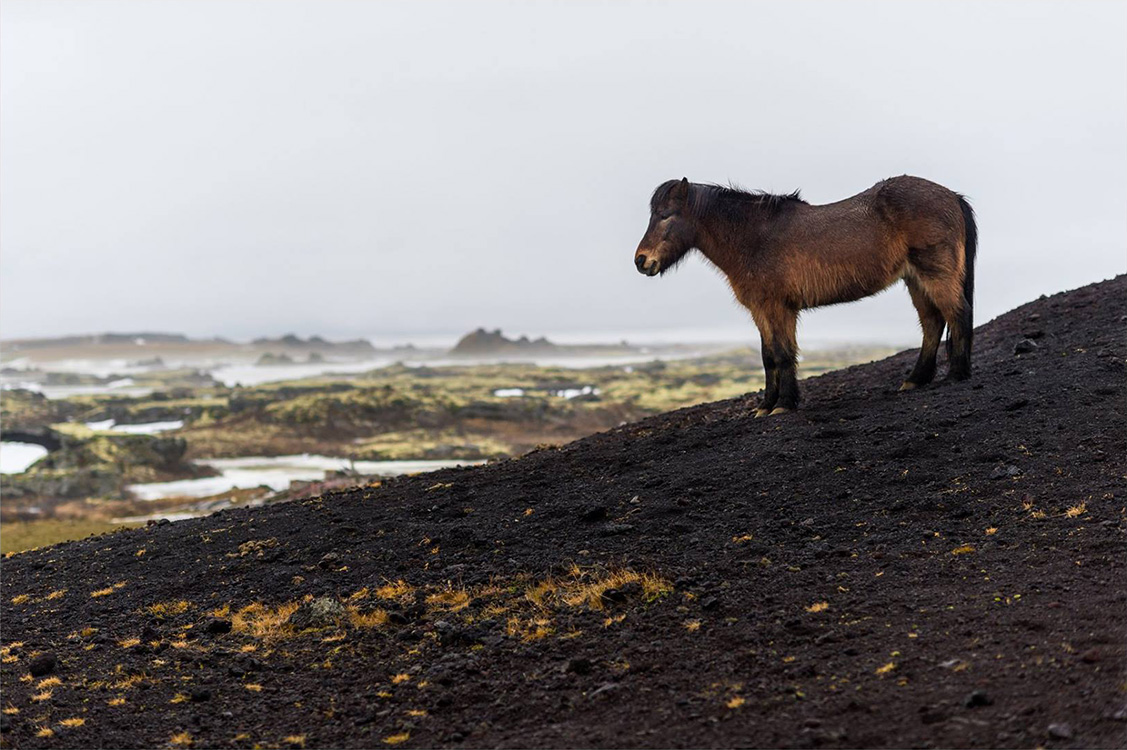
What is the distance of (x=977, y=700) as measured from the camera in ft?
18.8

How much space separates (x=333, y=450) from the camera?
6556cm

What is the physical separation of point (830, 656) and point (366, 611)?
557cm

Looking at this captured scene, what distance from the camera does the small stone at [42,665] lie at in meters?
9.59

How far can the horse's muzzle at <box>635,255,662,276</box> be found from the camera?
1512cm

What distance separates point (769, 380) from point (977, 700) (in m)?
10.2

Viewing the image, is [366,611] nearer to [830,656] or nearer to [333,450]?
[830,656]

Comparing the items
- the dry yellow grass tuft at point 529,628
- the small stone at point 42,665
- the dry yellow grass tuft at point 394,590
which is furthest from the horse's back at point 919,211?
the small stone at point 42,665

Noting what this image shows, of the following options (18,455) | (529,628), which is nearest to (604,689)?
(529,628)

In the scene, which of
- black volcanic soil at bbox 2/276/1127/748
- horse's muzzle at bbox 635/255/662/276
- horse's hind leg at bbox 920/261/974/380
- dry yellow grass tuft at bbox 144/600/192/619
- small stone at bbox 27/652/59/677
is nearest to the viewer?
black volcanic soil at bbox 2/276/1127/748

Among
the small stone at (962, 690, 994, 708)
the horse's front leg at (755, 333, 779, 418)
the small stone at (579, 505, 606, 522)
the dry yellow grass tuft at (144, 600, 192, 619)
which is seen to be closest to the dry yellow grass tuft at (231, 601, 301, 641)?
the dry yellow grass tuft at (144, 600, 192, 619)

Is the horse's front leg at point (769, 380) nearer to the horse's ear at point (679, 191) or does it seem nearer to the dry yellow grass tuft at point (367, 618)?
the horse's ear at point (679, 191)

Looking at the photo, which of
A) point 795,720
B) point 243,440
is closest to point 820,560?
point 795,720

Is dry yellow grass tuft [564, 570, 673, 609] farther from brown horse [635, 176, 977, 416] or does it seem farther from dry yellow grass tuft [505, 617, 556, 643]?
brown horse [635, 176, 977, 416]

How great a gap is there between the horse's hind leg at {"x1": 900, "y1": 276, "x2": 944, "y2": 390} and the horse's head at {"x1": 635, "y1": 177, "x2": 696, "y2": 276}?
4056mm
